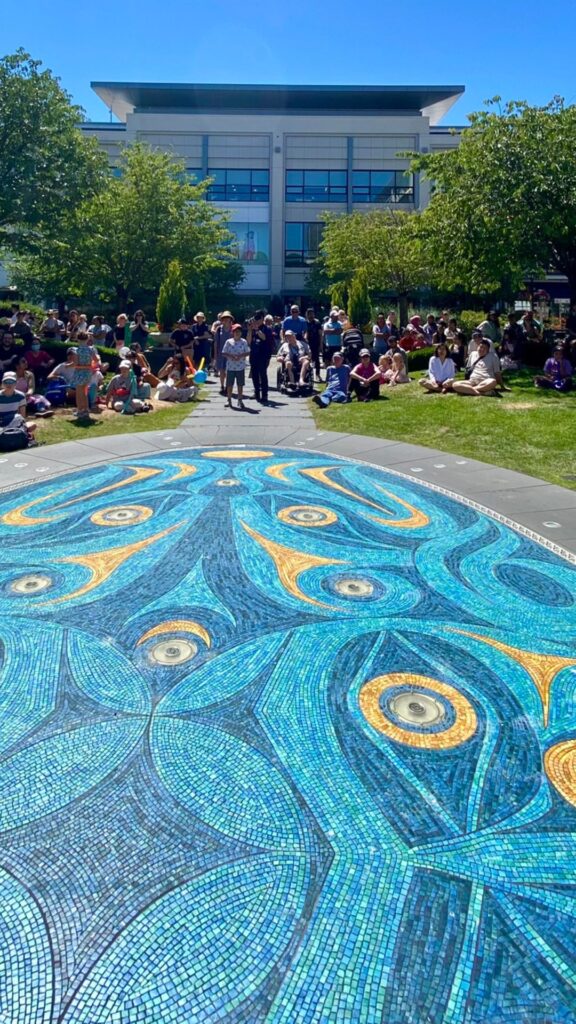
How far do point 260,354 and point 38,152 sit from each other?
873cm

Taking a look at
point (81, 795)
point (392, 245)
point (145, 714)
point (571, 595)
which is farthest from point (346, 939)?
point (392, 245)

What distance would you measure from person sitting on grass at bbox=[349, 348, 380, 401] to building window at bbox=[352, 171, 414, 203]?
39.9 meters

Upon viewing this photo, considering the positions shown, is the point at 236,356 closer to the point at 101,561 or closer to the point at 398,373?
the point at 398,373

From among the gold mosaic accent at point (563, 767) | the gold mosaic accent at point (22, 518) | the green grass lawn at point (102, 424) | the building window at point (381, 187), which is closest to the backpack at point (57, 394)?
the green grass lawn at point (102, 424)

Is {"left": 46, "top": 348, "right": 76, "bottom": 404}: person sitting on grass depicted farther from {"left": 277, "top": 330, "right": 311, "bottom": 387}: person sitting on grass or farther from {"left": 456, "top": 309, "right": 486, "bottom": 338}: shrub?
{"left": 456, "top": 309, "right": 486, "bottom": 338}: shrub

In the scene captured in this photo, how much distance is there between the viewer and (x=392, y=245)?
3259 centimetres

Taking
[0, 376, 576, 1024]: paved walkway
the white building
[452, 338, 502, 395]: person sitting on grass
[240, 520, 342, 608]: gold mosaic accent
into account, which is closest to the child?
[452, 338, 502, 395]: person sitting on grass

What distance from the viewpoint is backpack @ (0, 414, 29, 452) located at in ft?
34.2

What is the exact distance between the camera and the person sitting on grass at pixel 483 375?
578 inches

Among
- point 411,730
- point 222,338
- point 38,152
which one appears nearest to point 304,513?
point 411,730

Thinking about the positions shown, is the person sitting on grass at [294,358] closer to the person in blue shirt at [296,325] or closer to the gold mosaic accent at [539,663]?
the person in blue shirt at [296,325]

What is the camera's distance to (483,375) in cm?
1484

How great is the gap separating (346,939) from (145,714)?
1787 millimetres

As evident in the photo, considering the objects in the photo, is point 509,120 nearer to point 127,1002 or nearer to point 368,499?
point 368,499
